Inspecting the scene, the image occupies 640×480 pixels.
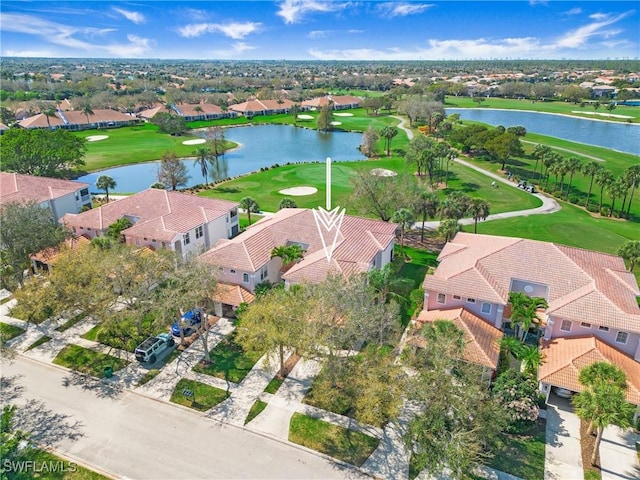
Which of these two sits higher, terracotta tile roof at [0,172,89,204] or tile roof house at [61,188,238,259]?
terracotta tile roof at [0,172,89,204]

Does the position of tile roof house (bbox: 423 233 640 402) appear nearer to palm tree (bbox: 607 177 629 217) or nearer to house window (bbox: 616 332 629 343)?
house window (bbox: 616 332 629 343)

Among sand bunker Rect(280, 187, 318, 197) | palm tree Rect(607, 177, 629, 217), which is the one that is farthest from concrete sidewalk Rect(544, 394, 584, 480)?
sand bunker Rect(280, 187, 318, 197)

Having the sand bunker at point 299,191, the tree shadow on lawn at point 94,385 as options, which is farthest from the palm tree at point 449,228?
the tree shadow on lawn at point 94,385

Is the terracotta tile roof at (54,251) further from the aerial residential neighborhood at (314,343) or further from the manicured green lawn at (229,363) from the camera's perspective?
the manicured green lawn at (229,363)

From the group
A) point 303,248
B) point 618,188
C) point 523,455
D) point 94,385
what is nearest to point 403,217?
point 303,248

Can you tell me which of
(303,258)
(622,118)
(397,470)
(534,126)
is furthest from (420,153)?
(622,118)

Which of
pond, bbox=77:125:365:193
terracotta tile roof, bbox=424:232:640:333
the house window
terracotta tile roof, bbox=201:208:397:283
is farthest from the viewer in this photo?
pond, bbox=77:125:365:193

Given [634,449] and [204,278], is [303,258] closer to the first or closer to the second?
[204,278]
